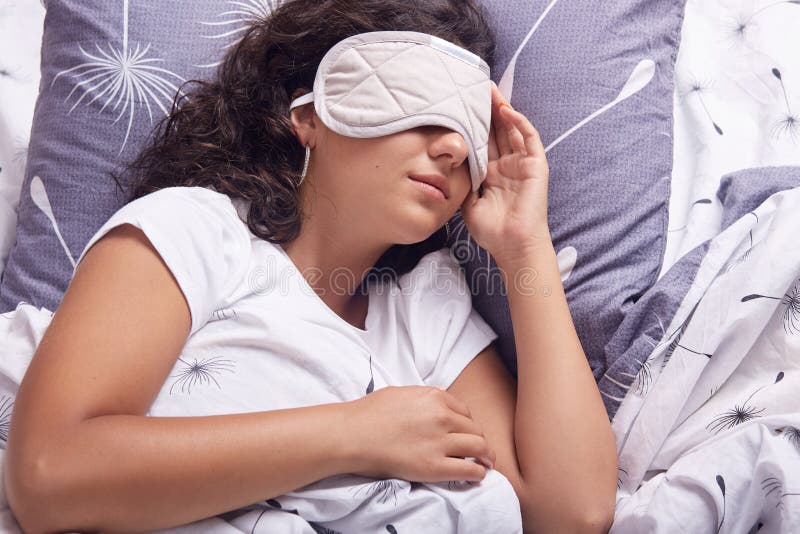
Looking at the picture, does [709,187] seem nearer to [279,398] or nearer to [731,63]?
[731,63]

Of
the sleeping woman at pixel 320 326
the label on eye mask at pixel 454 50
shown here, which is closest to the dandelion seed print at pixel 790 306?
the sleeping woman at pixel 320 326

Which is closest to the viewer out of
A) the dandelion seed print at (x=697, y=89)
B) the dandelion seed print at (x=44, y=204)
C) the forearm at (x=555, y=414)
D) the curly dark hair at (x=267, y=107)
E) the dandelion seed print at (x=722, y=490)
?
the dandelion seed print at (x=722, y=490)

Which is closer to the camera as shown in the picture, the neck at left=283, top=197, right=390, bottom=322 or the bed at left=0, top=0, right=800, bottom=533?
the bed at left=0, top=0, right=800, bottom=533

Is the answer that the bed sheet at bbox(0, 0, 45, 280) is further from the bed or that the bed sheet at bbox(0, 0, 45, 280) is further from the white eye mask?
the white eye mask

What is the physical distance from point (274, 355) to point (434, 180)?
1.08ft

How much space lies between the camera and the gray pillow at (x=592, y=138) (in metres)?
1.15

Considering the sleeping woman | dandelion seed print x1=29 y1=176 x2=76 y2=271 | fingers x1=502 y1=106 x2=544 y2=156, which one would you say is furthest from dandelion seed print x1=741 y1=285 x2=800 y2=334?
dandelion seed print x1=29 y1=176 x2=76 y2=271

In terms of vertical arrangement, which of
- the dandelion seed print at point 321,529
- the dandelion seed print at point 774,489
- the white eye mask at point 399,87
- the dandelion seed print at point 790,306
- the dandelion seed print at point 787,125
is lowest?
the dandelion seed print at point 321,529

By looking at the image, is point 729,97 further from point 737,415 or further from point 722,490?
point 722,490

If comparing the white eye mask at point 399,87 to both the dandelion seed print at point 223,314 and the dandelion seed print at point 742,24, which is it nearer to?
the dandelion seed print at point 223,314

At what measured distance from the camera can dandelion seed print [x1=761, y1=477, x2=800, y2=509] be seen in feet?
2.72

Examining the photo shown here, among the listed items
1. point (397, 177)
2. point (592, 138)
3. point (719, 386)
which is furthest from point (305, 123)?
point (719, 386)

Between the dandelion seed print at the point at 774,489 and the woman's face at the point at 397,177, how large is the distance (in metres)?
0.53

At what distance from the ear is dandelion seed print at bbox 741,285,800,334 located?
655mm
